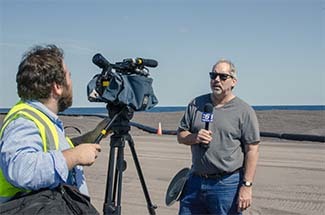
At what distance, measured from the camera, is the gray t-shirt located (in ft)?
12.2

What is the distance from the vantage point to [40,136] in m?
2.12

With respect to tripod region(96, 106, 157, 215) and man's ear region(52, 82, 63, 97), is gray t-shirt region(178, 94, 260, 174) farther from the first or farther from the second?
man's ear region(52, 82, 63, 97)

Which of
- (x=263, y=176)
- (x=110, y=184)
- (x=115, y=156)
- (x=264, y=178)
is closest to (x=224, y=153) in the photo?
(x=115, y=156)

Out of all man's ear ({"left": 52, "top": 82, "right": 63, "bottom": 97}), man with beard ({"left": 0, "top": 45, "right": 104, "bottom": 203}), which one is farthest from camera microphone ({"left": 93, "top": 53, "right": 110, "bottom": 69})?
man's ear ({"left": 52, "top": 82, "right": 63, "bottom": 97})

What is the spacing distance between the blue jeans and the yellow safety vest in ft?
5.87

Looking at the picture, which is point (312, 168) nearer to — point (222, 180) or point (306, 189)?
point (306, 189)

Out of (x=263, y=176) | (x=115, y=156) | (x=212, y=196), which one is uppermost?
(x=115, y=156)

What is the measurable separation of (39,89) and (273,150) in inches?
384

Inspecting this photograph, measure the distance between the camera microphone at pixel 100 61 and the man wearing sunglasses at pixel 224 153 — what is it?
0.93 m

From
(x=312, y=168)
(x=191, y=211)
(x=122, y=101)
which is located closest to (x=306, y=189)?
(x=312, y=168)

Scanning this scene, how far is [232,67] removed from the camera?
3.85 metres

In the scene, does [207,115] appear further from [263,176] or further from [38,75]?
[263,176]

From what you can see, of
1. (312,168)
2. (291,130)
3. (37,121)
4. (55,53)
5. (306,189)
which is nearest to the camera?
(37,121)

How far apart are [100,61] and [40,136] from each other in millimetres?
1002
